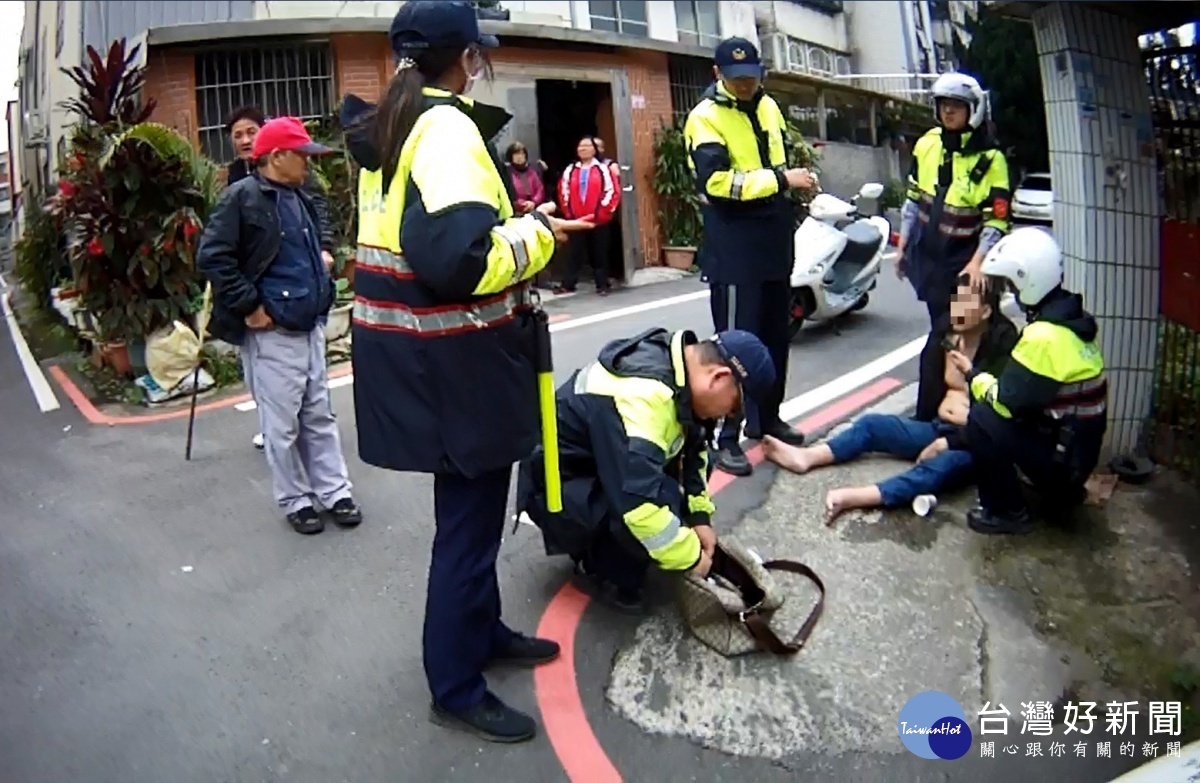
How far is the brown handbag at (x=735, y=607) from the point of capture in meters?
2.98

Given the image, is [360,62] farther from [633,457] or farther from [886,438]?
[633,457]

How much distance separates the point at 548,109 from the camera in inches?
504

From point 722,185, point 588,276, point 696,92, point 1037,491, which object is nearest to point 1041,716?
point 1037,491

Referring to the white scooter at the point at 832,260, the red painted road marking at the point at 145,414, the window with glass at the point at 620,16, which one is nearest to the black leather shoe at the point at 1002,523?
the white scooter at the point at 832,260

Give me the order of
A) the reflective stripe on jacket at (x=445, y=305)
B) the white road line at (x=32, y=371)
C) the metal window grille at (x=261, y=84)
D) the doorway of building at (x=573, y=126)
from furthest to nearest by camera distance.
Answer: the doorway of building at (x=573, y=126) < the metal window grille at (x=261, y=84) < the white road line at (x=32, y=371) < the reflective stripe on jacket at (x=445, y=305)

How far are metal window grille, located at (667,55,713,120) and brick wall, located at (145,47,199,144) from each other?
19.8 feet

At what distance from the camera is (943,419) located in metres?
4.54

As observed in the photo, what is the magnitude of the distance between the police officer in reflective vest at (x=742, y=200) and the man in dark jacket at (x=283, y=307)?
168 centimetres

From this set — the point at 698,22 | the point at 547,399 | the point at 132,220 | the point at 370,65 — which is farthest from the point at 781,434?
the point at 698,22

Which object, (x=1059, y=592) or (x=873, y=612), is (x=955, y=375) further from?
(x=873, y=612)

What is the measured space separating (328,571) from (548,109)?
10.2m

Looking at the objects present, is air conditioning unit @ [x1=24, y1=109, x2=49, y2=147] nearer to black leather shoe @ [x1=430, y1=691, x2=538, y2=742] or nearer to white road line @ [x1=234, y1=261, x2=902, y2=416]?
white road line @ [x1=234, y1=261, x2=902, y2=416]

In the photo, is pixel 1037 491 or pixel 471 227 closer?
pixel 471 227

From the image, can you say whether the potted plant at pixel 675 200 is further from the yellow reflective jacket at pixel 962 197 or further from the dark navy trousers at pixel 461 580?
the dark navy trousers at pixel 461 580
